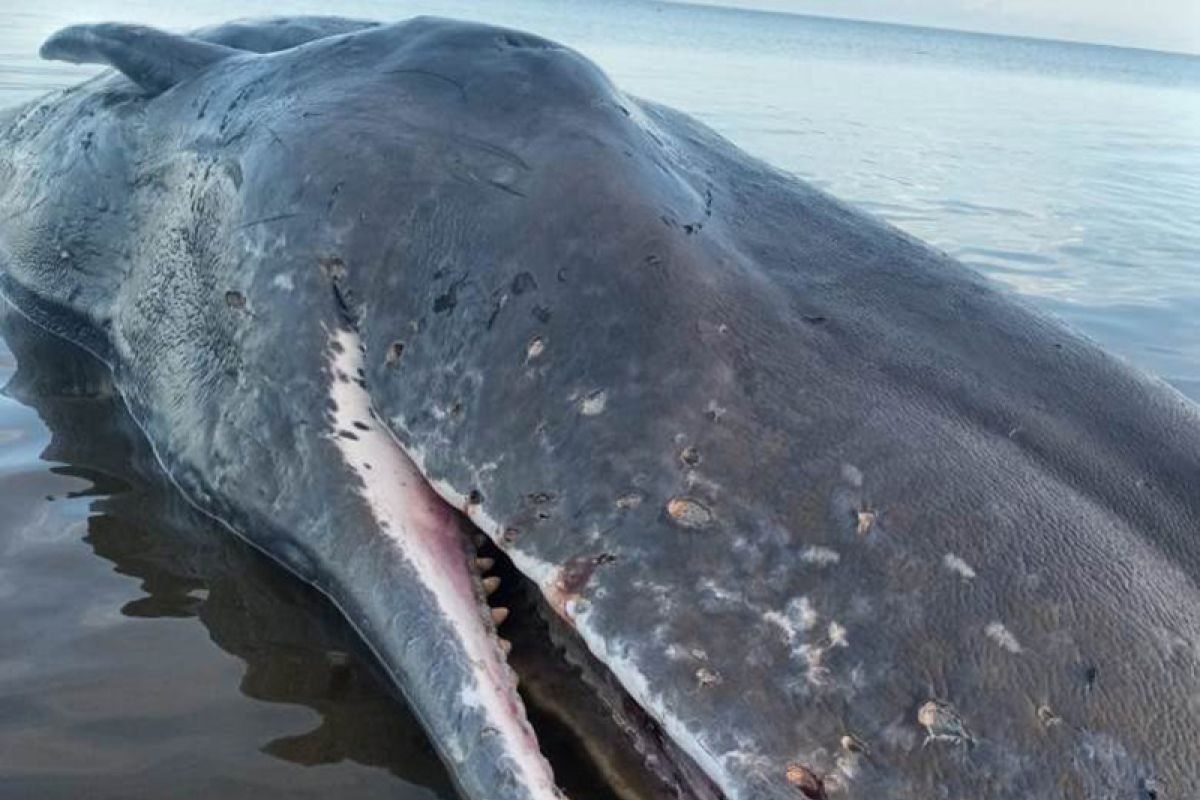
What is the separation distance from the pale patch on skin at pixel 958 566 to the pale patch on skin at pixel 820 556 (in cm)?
19

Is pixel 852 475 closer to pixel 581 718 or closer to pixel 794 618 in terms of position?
pixel 794 618

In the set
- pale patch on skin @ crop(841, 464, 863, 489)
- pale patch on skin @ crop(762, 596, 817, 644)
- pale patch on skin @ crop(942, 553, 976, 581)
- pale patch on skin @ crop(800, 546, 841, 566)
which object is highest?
pale patch on skin @ crop(841, 464, 863, 489)

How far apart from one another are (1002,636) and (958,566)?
153 millimetres

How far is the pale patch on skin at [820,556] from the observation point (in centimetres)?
217

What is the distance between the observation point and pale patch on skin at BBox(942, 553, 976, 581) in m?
2.11

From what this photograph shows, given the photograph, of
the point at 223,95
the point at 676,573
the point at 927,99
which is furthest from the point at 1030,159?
the point at 676,573

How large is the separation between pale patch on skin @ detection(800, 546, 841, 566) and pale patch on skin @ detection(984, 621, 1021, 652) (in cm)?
28

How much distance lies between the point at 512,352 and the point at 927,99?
27.5 m

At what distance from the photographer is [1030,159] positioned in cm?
1650

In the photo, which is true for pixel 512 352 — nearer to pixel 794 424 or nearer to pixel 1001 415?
pixel 794 424

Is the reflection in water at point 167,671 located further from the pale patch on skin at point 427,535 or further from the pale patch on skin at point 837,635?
the pale patch on skin at point 837,635

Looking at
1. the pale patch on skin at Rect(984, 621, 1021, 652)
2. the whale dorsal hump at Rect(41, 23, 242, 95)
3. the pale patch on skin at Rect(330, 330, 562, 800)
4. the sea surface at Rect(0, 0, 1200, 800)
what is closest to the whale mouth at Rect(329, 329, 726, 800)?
the pale patch on skin at Rect(330, 330, 562, 800)

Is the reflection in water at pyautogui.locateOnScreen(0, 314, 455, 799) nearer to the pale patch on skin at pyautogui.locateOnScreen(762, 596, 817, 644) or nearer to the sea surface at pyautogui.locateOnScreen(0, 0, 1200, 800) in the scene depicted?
the sea surface at pyautogui.locateOnScreen(0, 0, 1200, 800)

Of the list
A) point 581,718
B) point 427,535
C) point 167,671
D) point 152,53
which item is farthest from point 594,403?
point 152,53
